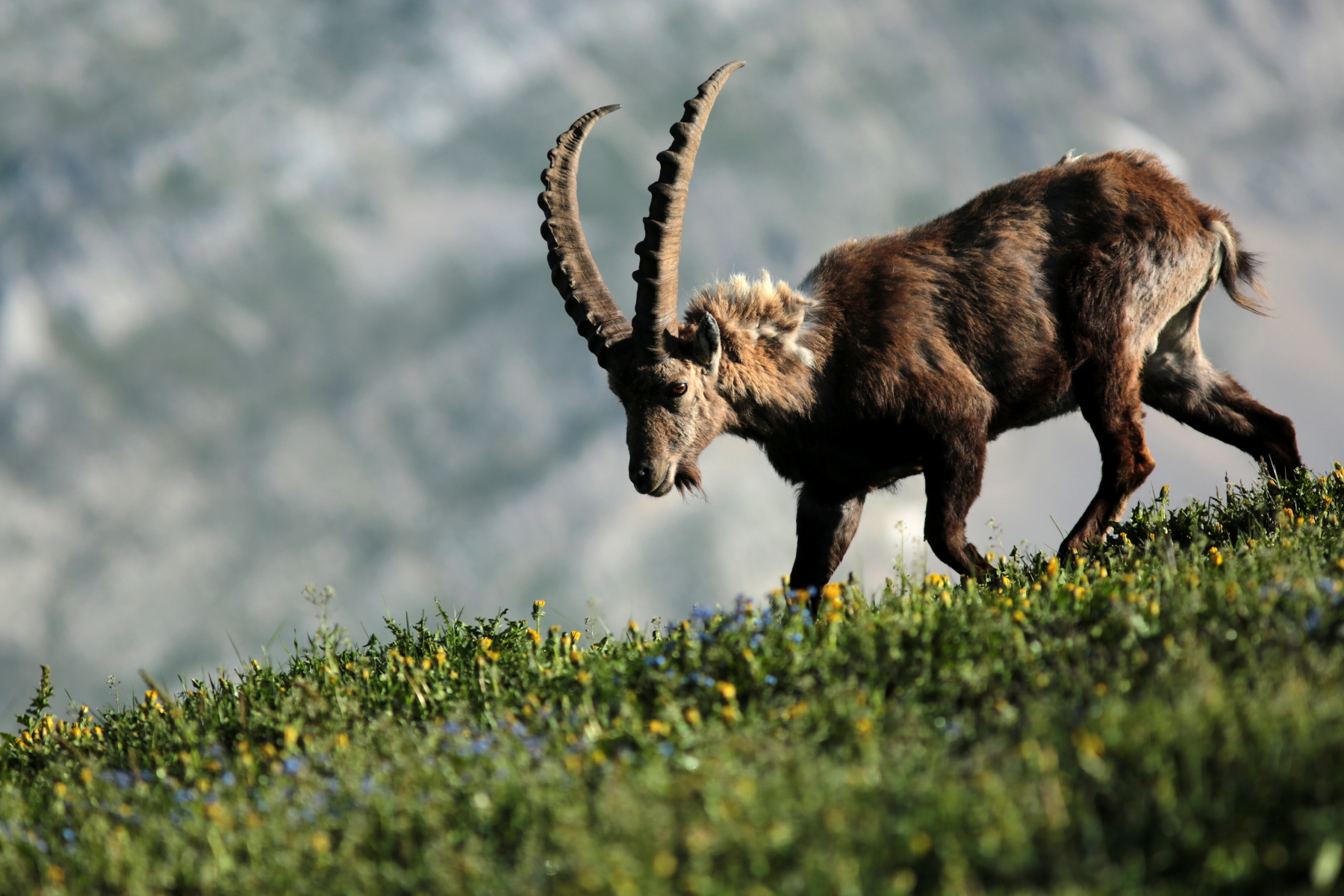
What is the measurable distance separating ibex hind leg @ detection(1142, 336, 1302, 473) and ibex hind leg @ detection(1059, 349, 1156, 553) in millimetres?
1151

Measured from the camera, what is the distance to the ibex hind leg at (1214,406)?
7.52m

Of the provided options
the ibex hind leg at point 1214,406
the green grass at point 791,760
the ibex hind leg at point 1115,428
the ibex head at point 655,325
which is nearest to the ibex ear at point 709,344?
the ibex head at point 655,325

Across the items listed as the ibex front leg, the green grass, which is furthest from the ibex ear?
the green grass

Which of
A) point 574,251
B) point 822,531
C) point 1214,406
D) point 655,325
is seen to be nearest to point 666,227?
point 655,325

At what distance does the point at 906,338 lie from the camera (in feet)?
21.3

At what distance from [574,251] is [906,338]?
230 centimetres

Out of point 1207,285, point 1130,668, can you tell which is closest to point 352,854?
point 1130,668

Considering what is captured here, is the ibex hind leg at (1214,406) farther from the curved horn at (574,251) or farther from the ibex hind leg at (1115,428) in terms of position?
the curved horn at (574,251)

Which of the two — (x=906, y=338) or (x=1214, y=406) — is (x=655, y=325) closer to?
(x=906, y=338)

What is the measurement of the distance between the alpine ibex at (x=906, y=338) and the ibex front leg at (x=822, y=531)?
0.04 ft

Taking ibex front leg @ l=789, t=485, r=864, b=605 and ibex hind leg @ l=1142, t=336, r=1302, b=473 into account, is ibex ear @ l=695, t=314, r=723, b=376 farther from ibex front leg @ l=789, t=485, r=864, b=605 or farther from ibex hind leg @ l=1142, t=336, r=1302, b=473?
ibex hind leg @ l=1142, t=336, r=1302, b=473

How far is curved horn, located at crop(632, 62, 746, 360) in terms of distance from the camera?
605cm

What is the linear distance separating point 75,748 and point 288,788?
75.2 inches

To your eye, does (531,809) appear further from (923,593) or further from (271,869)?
(923,593)
